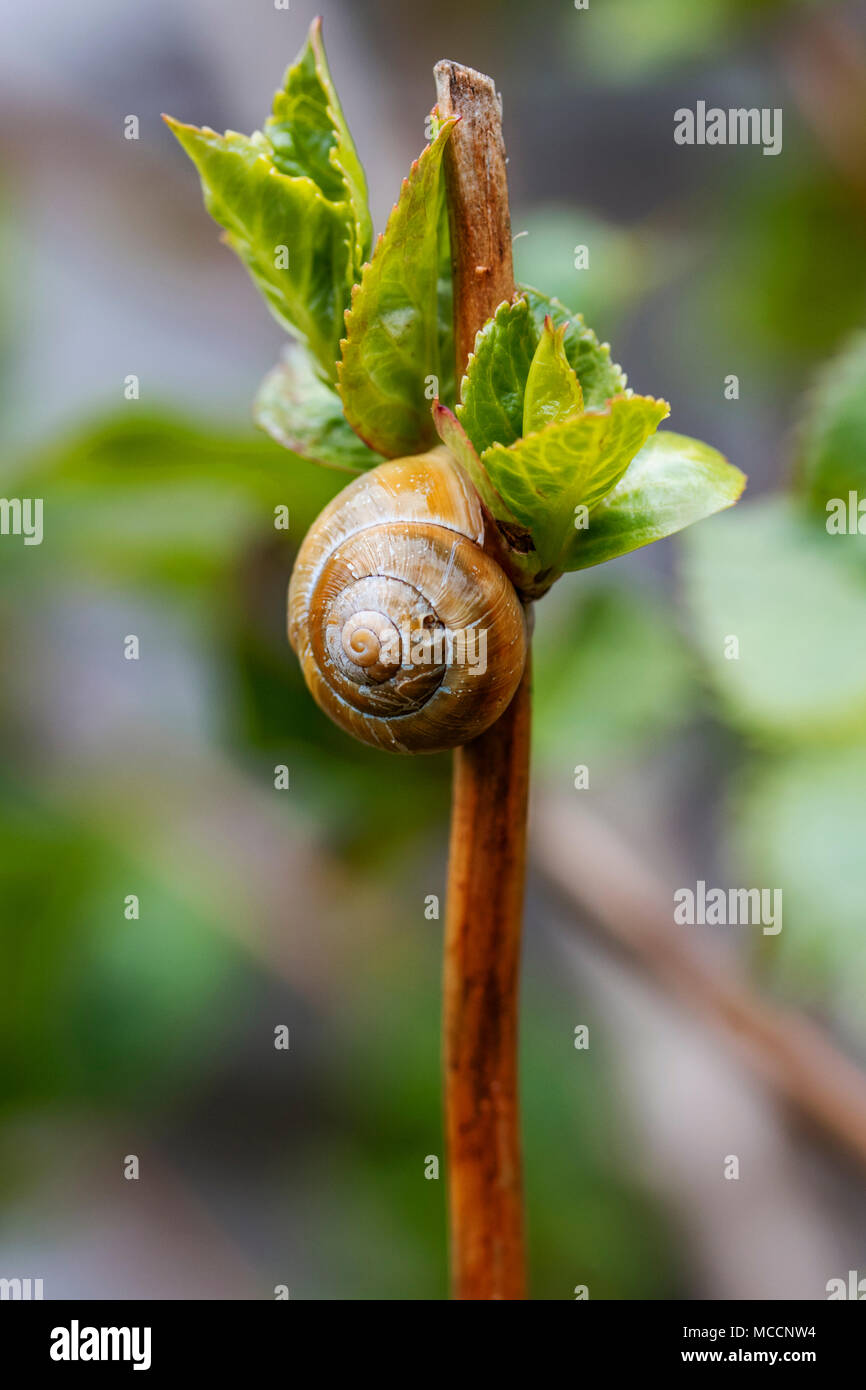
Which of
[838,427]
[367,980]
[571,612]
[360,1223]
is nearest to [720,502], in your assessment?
[838,427]

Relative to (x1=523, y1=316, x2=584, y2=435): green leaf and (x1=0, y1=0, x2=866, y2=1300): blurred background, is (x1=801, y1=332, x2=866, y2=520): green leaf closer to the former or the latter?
(x1=0, y1=0, x2=866, y2=1300): blurred background

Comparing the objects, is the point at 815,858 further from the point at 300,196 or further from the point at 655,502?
the point at 300,196

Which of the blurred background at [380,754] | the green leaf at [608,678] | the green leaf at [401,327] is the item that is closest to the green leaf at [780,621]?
the blurred background at [380,754]

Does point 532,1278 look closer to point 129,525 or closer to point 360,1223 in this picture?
point 360,1223

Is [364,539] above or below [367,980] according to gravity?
above

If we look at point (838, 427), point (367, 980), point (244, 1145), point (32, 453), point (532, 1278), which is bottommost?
Result: point (532, 1278)

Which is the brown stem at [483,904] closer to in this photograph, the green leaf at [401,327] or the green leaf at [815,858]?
the green leaf at [401,327]

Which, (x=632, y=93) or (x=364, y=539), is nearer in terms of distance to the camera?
(x=364, y=539)
